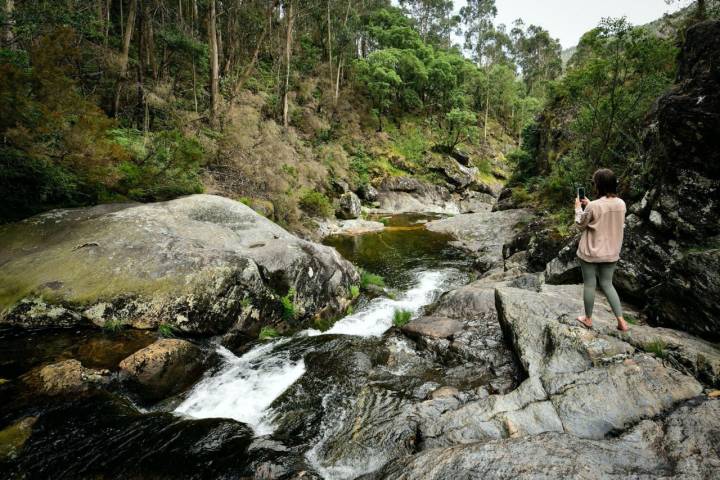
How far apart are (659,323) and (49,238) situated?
407 inches

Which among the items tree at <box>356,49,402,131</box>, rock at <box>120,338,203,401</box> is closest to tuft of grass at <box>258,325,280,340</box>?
rock at <box>120,338,203,401</box>

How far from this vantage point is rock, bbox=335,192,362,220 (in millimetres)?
22516

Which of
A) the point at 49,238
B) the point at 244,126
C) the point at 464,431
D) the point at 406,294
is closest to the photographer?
the point at 464,431

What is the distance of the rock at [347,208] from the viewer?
22.5m

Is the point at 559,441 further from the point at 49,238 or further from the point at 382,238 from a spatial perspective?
the point at 382,238

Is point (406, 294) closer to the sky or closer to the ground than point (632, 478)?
closer to the ground

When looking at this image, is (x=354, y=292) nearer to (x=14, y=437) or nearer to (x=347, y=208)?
(x=14, y=437)

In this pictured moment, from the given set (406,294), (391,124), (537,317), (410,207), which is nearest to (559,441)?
(537,317)

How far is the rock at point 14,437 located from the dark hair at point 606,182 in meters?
6.93

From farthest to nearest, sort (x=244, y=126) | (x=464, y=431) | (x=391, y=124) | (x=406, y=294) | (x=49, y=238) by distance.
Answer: (x=391, y=124) → (x=244, y=126) → (x=406, y=294) → (x=49, y=238) → (x=464, y=431)

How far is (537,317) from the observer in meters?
4.81

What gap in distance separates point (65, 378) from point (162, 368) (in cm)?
106

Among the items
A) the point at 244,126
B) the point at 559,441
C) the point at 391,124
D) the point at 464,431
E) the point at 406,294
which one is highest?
the point at 391,124

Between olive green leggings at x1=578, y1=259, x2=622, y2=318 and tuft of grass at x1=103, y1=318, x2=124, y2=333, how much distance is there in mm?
6740
